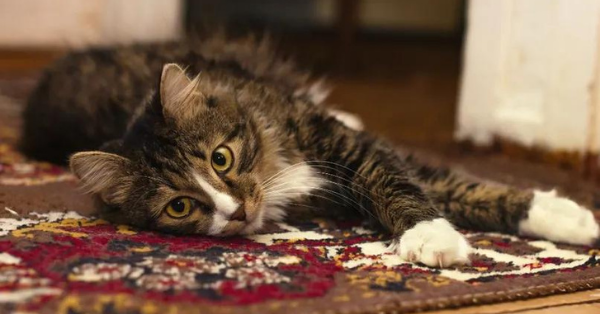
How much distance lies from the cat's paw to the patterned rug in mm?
22

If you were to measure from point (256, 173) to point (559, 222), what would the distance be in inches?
27.0

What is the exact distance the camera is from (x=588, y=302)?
115 centimetres

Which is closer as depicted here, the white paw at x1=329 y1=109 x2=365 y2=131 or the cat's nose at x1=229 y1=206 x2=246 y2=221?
the cat's nose at x1=229 y1=206 x2=246 y2=221

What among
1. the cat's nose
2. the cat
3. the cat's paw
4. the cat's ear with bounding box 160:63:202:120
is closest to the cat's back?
the cat

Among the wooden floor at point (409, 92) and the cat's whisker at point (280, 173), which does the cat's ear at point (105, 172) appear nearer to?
the cat's whisker at point (280, 173)

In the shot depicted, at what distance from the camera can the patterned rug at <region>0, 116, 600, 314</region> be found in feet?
3.37

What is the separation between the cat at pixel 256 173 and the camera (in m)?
1.37

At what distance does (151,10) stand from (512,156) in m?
2.34

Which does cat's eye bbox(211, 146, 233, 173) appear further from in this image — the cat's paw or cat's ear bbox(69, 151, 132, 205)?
the cat's paw

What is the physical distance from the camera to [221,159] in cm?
141

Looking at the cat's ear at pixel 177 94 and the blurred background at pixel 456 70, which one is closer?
the cat's ear at pixel 177 94

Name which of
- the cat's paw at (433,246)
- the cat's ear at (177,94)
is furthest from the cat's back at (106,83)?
the cat's paw at (433,246)

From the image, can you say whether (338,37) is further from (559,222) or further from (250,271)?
(250,271)

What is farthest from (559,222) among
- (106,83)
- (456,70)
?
(456,70)
